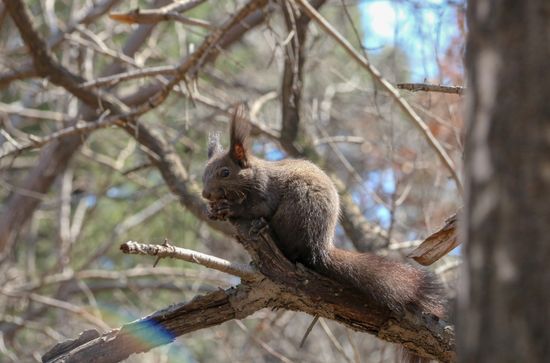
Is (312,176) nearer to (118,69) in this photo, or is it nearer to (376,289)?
(376,289)

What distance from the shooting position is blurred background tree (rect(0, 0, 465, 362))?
603cm

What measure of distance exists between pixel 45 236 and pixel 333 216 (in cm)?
920

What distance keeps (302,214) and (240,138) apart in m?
0.65

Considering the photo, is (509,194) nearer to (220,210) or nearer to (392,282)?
(392,282)

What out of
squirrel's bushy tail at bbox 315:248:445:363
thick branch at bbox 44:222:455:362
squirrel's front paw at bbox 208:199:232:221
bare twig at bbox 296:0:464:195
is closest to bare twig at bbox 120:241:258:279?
thick branch at bbox 44:222:455:362

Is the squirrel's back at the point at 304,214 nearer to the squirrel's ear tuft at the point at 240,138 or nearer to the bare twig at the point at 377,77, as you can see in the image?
the squirrel's ear tuft at the point at 240,138

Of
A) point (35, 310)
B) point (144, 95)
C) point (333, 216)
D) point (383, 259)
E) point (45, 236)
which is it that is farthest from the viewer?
point (45, 236)

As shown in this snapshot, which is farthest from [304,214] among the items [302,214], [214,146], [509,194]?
[509,194]

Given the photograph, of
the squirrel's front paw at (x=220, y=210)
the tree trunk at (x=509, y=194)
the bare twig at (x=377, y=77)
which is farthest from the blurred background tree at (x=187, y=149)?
the tree trunk at (x=509, y=194)

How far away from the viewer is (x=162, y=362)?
7184 mm

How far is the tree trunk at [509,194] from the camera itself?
145cm

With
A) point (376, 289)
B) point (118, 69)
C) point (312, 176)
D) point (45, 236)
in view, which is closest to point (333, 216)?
point (312, 176)

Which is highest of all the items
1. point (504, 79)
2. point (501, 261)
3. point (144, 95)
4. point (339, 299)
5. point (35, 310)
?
point (144, 95)

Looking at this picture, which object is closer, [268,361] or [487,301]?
[487,301]
